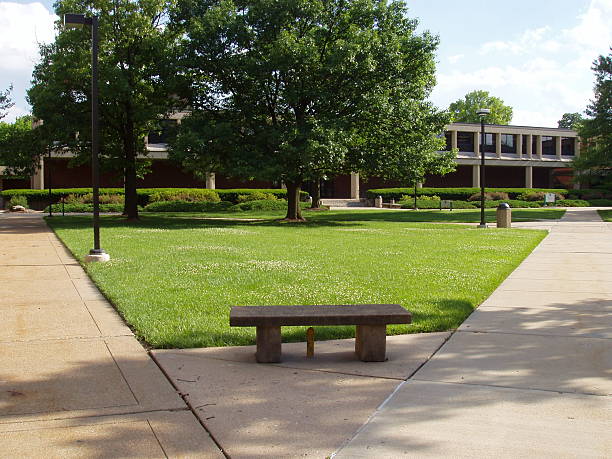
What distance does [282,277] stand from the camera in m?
10.2

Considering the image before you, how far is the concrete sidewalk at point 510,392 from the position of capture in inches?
147

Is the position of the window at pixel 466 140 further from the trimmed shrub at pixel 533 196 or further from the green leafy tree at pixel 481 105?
the green leafy tree at pixel 481 105

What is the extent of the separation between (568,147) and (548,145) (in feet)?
10.8

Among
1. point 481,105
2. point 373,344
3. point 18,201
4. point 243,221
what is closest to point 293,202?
point 243,221

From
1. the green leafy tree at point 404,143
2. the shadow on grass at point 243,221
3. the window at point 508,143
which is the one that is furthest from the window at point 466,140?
the green leafy tree at point 404,143

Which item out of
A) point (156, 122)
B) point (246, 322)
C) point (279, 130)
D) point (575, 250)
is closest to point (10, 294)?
point (246, 322)

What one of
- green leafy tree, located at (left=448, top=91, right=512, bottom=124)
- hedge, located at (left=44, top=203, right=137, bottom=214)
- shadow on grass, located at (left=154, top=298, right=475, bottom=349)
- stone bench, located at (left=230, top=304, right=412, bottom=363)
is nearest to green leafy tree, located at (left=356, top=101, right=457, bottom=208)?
shadow on grass, located at (left=154, top=298, right=475, bottom=349)

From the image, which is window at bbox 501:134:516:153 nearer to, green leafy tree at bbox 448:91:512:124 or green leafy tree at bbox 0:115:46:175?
green leafy tree at bbox 448:91:512:124

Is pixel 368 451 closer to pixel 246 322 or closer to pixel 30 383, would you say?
pixel 246 322

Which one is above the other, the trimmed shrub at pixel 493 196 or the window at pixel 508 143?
the window at pixel 508 143

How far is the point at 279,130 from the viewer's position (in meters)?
26.2

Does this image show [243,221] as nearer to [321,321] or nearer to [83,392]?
[321,321]

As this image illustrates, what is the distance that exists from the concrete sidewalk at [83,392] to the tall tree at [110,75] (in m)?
20.2

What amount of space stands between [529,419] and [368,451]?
1.24 meters
